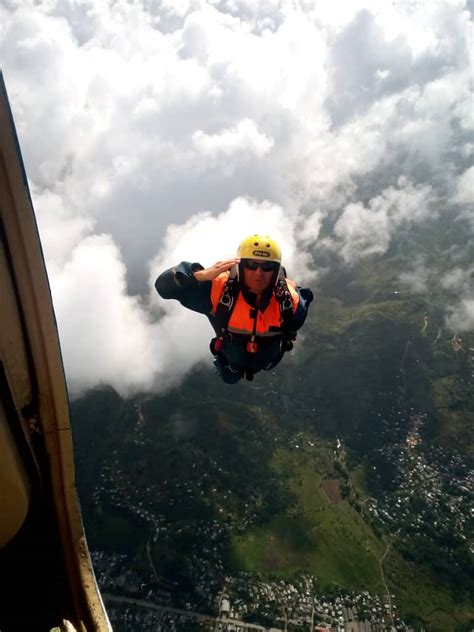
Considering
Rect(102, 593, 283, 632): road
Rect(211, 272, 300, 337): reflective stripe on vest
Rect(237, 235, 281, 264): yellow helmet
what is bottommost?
Rect(102, 593, 283, 632): road

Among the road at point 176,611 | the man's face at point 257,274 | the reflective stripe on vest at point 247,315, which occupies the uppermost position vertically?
the man's face at point 257,274

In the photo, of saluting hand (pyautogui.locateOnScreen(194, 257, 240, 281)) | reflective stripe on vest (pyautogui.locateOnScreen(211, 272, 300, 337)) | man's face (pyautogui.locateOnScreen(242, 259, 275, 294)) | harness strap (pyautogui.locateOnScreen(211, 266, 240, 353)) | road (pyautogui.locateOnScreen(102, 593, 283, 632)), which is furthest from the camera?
road (pyautogui.locateOnScreen(102, 593, 283, 632))

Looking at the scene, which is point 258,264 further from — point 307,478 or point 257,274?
point 307,478

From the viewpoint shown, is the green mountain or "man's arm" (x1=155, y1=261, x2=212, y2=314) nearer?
"man's arm" (x1=155, y1=261, x2=212, y2=314)

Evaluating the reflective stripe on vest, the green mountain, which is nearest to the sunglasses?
the reflective stripe on vest

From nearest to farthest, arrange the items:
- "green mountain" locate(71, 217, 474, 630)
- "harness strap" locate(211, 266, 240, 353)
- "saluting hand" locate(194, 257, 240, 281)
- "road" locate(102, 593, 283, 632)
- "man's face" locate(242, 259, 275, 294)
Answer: "saluting hand" locate(194, 257, 240, 281), "man's face" locate(242, 259, 275, 294), "harness strap" locate(211, 266, 240, 353), "road" locate(102, 593, 283, 632), "green mountain" locate(71, 217, 474, 630)

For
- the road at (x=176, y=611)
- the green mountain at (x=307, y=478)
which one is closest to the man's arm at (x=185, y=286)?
the green mountain at (x=307, y=478)

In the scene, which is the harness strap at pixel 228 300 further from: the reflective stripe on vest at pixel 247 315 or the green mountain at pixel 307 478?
the green mountain at pixel 307 478

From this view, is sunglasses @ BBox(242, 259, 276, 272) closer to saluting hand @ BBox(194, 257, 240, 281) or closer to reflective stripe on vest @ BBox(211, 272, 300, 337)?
saluting hand @ BBox(194, 257, 240, 281)
